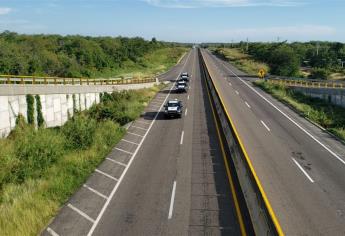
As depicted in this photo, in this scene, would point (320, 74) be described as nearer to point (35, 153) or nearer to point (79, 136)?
point (79, 136)

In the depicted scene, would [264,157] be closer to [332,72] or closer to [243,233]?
[243,233]

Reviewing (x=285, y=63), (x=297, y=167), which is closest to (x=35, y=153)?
(x=297, y=167)

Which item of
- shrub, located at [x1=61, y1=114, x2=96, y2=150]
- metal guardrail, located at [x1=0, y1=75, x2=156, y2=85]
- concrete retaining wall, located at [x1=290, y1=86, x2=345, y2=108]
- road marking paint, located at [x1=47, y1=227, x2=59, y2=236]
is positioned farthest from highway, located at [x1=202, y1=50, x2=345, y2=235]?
metal guardrail, located at [x1=0, y1=75, x2=156, y2=85]

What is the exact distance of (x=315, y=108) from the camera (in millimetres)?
48875

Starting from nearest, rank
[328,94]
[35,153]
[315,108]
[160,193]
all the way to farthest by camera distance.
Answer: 1. [160,193]
2. [35,153]
3. [315,108]
4. [328,94]

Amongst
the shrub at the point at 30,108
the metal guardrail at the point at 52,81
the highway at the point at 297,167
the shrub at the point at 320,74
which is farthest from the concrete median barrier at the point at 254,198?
the shrub at the point at 320,74

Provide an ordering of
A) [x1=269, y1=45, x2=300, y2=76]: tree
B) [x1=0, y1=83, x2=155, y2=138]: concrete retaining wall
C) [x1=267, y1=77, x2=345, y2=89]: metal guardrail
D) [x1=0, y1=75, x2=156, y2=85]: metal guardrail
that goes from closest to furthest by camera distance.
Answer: [x1=0, y1=83, x2=155, y2=138]: concrete retaining wall < [x1=0, y1=75, x2=156, y2=85]: metal guardrail < [x1=267, y1=77, x2=345, y2=89]: metal guardrail < [x1=269, y1=45, x2=300, y2=76]: tree

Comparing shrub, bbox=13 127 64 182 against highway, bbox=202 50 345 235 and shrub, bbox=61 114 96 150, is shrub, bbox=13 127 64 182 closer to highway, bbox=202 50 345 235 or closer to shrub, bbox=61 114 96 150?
shrub, bbox=61 114 96 150

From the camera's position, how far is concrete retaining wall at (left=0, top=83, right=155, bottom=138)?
30.4 m

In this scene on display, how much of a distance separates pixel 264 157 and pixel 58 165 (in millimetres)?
13002

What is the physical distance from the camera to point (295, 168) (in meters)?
22.1

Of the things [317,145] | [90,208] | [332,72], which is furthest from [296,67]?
[90,208]

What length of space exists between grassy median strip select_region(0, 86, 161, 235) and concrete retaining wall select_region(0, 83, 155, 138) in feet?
3.81

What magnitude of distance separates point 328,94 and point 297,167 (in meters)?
37.1
